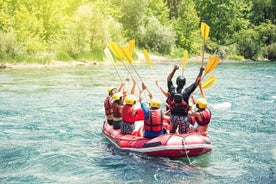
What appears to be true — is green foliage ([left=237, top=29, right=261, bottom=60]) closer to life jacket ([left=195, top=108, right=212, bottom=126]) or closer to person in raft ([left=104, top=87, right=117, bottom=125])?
person in raft ([left=104, top=87, right=117, bottom=125])

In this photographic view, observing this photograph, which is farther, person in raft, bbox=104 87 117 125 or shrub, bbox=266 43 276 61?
shrub, bbox=266 43 276 61

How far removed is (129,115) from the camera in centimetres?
866

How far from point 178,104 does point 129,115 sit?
117 cm

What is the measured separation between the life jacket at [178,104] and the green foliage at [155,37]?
32808mm

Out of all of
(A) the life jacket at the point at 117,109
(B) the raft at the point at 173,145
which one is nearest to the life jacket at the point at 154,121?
(B) the raft at the point at 173,145

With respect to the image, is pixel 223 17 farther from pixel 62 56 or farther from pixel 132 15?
pixel 62 56

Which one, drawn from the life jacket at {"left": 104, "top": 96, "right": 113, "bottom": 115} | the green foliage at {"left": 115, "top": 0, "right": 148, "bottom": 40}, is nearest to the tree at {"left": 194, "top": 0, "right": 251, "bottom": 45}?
the green foliage at {"left": 115, "top": 0, "right": 148, "bottom": 40}

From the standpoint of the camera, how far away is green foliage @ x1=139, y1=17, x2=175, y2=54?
40938 millimetres

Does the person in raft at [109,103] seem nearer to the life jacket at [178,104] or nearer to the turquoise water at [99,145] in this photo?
the turquoise water at [99,145]

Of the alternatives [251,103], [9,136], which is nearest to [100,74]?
[251,103]

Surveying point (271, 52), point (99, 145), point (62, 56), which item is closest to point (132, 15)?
point (62, 56)

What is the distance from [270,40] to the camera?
4838 centimetres

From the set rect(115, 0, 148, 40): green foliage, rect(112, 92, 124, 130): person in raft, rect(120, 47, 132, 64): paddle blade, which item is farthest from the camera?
rect(115, 0, 148, 40): green foliage

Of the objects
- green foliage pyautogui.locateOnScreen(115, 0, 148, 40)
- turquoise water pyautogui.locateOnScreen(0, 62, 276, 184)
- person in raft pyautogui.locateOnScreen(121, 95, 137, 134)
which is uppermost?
green foliage pyautogui.locateOnScreen(115, 0, 148, 40)
